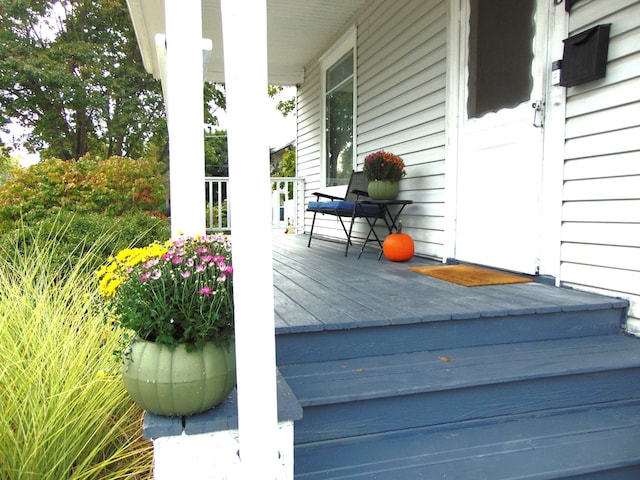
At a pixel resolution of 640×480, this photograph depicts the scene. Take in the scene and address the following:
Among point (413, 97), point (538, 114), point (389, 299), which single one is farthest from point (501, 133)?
point (389, 299)

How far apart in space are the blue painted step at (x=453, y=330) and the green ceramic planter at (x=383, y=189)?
2.04 meters

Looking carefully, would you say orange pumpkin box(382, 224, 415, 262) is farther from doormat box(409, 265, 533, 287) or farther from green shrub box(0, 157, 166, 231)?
green shrub box(0, 157, 166, 231)

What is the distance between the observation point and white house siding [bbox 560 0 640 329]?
2180 millimetres

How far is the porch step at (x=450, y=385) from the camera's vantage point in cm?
158

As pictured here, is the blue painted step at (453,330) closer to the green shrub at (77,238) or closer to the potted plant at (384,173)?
the green shrub at (77,238)

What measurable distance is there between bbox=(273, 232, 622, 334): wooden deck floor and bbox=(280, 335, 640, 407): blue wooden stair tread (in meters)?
0.15

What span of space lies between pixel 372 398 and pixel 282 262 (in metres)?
2.41

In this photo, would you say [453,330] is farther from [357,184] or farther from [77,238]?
[357,184]

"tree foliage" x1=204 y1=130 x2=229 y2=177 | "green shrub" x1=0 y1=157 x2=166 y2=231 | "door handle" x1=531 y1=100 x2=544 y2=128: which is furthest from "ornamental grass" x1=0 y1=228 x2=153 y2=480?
"tree foliage" x1=204 y1=130 x2=229 y2=177

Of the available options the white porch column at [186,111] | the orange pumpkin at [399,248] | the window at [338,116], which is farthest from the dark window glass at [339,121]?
the white porch column at [186,111]

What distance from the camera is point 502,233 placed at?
3.07 m

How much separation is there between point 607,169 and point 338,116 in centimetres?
424

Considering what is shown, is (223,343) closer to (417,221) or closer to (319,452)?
(319,452)

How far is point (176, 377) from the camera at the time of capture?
4.00 ft
